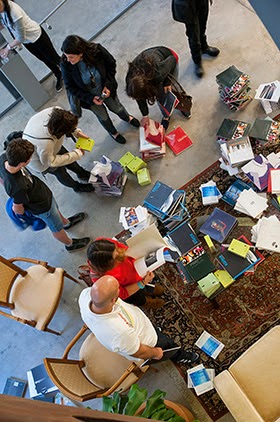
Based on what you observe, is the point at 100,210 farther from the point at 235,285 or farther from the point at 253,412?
the point at 253,412

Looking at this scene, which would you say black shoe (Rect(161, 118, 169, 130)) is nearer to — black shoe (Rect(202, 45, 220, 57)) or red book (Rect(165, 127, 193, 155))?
red book (Rect(165, 127, 193, 155))

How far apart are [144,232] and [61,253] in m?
1.58

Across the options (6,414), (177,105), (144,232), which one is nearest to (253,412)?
(144,232)

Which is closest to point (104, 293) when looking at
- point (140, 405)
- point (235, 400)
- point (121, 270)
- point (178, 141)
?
point (121, 270)

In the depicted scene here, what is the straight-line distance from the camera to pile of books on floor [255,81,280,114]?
15.9ft

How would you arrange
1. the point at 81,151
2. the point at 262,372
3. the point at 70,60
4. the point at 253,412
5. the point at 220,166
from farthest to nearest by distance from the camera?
the point at 220,166 < the point at 81,151 < the point at 70,60 < the point at 262,372 < the point at 253,412

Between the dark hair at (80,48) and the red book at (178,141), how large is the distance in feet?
4.48

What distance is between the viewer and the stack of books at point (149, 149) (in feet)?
16.2

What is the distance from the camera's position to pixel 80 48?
3922 mm

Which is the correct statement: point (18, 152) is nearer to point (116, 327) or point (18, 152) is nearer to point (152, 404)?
point (116, 327)

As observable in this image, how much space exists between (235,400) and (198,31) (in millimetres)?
3850

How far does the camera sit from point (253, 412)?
304 cm

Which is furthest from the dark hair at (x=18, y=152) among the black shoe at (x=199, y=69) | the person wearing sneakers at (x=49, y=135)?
the black shoe at (x=199, y=69)

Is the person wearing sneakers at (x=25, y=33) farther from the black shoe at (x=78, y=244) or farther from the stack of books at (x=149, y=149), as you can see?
the black shoe at (x=78, y=244)
